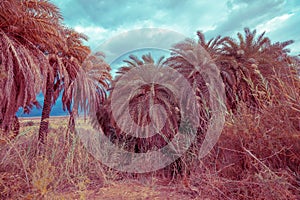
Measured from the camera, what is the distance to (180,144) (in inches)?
189

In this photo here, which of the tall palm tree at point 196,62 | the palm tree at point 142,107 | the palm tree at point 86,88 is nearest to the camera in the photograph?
the palm tree at point 142,107

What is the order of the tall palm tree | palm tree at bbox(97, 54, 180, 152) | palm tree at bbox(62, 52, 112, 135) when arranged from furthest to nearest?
palm tree at bbox(62, 52, 112, 135) → the tall palm tree → palm tree at bbox(97, 54, 180, 152)

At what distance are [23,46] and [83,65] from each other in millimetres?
4502

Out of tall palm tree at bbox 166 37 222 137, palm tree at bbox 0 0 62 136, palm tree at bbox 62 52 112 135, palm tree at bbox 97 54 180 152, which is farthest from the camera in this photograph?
palm tree at bbox 62 52 112 135

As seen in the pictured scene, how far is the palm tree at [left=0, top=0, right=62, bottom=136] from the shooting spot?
297 inches

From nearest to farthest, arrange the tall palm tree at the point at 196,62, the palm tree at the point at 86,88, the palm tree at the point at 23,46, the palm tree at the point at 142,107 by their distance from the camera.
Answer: the palm tree at the point at 23,46, the palm tree at the point at 142,107, the tall palm tree at the point at 196,62, the palm tree at the point at 86,88

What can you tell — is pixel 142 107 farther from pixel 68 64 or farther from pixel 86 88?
pixel 68 64

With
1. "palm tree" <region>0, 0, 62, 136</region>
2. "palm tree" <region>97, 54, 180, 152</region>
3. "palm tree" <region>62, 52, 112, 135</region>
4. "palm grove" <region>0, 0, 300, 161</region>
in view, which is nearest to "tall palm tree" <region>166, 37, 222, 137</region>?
"palm grove" <region>0, 0, 300, 161</region>

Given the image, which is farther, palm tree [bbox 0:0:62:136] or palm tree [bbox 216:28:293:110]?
palm tree [bbox 216:28:293:110]

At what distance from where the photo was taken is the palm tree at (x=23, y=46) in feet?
24.7

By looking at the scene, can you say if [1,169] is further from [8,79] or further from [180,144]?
[8,79]

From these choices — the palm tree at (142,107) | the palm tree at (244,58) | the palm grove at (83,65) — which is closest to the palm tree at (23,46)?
the palm grove at (83,65)

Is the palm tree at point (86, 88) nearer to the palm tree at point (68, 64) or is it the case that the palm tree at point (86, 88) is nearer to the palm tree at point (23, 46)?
the palm tree at point (68, 64)

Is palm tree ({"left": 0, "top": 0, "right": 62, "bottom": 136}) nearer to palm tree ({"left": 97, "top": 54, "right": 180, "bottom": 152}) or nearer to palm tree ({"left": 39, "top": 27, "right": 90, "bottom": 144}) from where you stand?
palm tree ({"left": 39, "top": 27, "right": 90, "bottom": 144})
